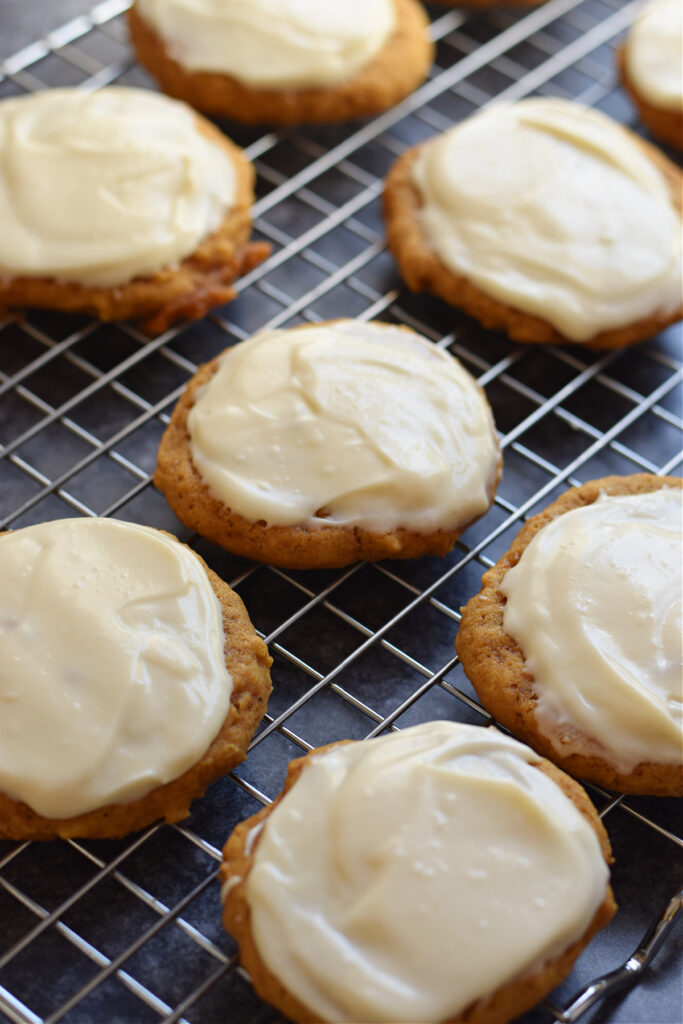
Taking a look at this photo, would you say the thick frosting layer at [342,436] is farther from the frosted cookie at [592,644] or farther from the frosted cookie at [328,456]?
the frosted cookie at [592,644]

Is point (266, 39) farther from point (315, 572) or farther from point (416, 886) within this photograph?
point (416, 886)

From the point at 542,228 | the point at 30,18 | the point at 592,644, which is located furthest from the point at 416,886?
the point at 30,18

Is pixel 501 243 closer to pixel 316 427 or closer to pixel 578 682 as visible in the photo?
pixel 316 427

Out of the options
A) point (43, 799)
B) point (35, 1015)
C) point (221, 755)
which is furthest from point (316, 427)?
point (35, 1015)

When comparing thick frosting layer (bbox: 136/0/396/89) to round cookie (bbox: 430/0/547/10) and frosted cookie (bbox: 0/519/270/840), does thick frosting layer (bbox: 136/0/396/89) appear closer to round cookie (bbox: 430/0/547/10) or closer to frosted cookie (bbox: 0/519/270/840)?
round cookie (bbox: 430/0/547/10)

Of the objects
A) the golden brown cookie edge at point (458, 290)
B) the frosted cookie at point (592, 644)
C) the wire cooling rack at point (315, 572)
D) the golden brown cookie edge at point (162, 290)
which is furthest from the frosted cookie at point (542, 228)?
the frosted cookie at point (592, 644)

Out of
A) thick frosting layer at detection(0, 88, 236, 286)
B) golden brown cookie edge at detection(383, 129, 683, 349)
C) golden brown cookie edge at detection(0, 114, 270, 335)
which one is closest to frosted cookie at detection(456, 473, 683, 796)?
golden brown cookie edge at detection(383, 129, 683, 349)
